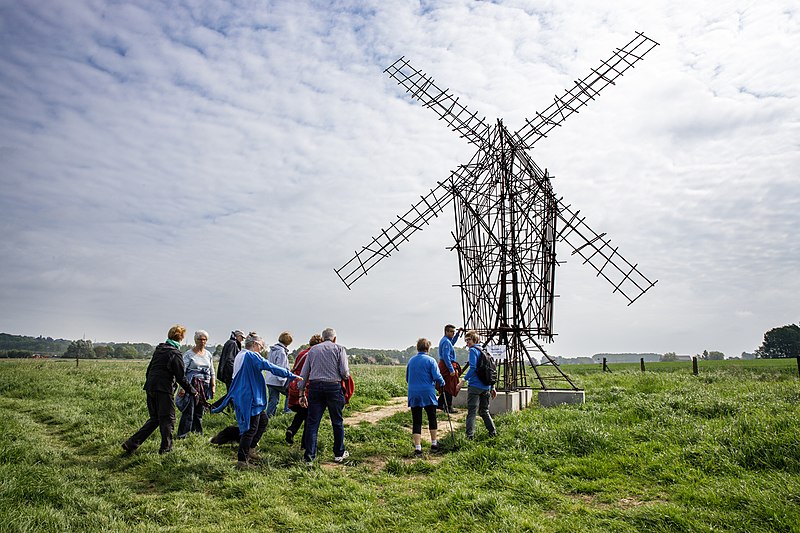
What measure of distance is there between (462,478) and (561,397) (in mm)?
6255

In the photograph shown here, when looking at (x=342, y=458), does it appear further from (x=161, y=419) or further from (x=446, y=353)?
(x=446, y=353)

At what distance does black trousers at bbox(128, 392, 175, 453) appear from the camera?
28.9ft

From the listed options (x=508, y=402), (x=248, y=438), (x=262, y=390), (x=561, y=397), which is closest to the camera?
(x=248, y=438)

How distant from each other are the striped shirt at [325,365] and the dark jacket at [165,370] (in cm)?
215

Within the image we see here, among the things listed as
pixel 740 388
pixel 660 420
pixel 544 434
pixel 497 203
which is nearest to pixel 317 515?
pixel 544 434

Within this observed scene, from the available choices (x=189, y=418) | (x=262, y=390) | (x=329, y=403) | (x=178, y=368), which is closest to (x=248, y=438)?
(x=262, y=390)

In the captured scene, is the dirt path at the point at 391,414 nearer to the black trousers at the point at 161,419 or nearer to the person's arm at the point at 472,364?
the person's arm at the point at 472,364

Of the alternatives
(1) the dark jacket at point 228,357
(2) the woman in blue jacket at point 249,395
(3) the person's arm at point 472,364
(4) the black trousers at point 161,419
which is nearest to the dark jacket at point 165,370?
(4) the black trousers at point 161,419

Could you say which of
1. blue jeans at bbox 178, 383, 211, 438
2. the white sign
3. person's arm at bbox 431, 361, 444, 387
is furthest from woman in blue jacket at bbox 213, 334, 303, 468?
the white sign

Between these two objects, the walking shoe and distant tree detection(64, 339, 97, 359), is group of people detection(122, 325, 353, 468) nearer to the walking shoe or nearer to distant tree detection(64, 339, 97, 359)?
the walking shoe

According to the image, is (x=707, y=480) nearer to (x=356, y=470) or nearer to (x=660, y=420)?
(x=660, y=420)

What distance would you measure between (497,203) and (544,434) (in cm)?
666

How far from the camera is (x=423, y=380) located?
9.53 meters

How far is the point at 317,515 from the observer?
6461mm
